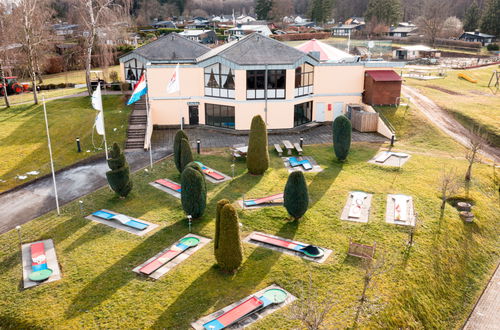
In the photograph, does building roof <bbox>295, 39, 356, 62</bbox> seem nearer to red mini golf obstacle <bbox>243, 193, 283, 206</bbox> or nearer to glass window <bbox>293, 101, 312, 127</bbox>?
glass window <bbox>293, 101, 312, 127</bbox>

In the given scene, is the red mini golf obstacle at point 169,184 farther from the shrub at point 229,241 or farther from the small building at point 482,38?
the small building at point 482,38

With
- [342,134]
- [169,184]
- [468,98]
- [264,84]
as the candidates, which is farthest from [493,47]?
[169,184]

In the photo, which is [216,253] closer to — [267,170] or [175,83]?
[267,170]

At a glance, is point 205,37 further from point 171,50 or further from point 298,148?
point 298,148

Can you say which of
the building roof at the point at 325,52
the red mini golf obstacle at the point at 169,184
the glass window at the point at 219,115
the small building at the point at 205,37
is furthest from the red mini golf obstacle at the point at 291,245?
the small building at the point at 205,37

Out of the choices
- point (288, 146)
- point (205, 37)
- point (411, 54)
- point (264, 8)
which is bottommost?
point (288, 146)

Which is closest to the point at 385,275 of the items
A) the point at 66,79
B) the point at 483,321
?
the point at 483,321

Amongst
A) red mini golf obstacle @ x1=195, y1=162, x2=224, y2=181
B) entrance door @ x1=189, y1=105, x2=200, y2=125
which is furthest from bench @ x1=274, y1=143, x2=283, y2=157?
entrance door @ x1=189, y1=105, x2=200, y2=125
